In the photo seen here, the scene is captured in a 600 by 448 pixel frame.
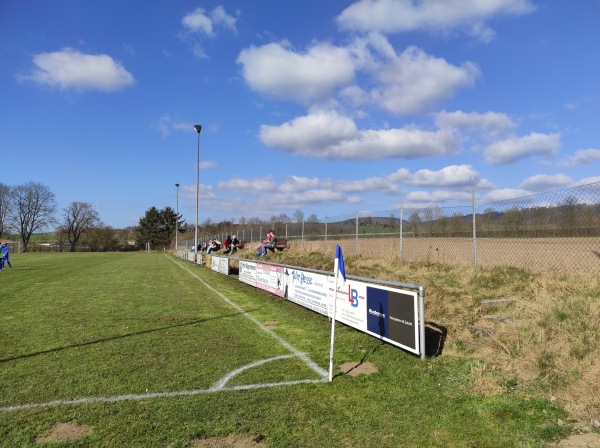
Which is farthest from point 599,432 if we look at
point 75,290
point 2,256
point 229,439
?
point 2,256

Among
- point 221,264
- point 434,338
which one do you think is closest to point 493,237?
point 434,338

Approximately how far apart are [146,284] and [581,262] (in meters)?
15.3

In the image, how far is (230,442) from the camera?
3881mm

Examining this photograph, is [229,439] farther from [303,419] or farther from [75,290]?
[75,290]

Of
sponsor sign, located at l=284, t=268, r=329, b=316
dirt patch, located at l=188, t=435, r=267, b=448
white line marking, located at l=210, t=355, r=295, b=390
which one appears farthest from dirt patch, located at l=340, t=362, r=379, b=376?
sponsor sign, located at l=284, t=268, r=329, b=316

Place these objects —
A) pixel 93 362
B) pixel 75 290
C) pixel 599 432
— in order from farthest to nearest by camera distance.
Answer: pixel 75 290
pixel 93 362
pixel 599 432

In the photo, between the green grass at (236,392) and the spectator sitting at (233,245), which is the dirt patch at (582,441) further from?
the spectator sitting at (233,245)

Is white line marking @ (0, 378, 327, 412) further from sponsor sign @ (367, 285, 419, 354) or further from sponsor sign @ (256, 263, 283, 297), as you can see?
sponsor sign @ (256, 263, 283, 297)

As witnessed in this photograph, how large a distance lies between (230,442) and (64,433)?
5.03ft

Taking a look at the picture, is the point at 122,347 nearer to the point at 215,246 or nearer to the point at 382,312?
the point at 382,312

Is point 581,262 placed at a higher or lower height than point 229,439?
higher

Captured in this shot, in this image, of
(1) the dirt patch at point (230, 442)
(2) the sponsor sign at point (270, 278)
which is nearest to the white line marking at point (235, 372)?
(1) the dirt patch at point (230, 442)

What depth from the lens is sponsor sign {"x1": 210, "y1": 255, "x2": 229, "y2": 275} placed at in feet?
77.8

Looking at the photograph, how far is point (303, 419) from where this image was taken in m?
4.39
